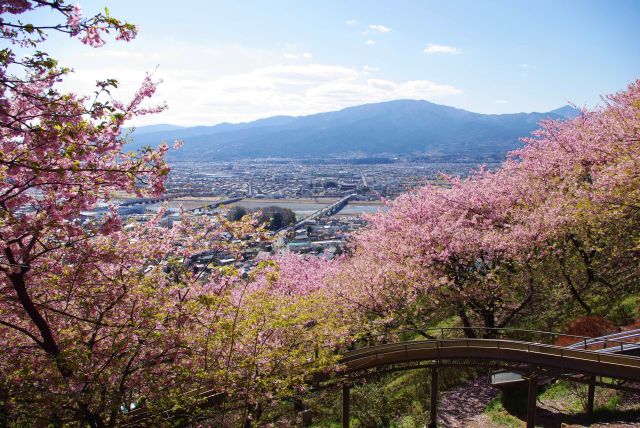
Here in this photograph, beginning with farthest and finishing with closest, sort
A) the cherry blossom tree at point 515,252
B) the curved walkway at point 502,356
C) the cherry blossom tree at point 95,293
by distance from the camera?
the cherry blossom tree at point 515,252 < the curved walkway at point 502,356 < the cherry blossom tree at point 95,293

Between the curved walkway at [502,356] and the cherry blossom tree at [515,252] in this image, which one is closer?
the curved walkway at [502,356]

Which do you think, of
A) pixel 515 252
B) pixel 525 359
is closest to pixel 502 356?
pixel 525 359

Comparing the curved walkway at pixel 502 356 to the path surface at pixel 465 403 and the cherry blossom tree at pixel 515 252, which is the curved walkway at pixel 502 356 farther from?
the path surface at pixel 465 403

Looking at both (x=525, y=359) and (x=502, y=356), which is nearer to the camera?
(x=525, y=359)

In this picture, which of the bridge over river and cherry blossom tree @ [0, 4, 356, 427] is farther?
the bridge over river

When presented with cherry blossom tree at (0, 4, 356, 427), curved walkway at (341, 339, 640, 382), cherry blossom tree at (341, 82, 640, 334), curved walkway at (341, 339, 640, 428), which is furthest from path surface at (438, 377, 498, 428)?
cherry blossom tree at (0, 4, 356, 427)

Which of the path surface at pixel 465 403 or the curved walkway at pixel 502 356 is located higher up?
the curved walkway at pixel 502 356

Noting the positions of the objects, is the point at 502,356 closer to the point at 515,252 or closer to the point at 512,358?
the point at 512,358

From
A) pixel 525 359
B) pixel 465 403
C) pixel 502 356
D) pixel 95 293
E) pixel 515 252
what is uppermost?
pixel 95 293

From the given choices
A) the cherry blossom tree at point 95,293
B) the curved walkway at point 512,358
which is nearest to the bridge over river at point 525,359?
the curved walkway at point 512,358

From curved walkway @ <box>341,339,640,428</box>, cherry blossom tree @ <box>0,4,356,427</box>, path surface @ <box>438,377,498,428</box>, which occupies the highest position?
cherry blossom tree @ <box>0,4,356,427</box>

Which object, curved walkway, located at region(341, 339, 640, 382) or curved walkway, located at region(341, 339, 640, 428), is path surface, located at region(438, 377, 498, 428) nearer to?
curved walkway, located at region(341, 339, 640, 428)

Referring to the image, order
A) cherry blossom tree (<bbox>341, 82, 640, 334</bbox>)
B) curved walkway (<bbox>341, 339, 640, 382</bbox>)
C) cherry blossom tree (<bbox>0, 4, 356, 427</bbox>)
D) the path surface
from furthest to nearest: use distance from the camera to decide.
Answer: cherry blossom tree (<bbox>341, 82, 640, 334</bbox>)
the path surface
curved walkway (<bbox>341, 339, 640, 382</bbox>)
cherry blossom tree (<bbox>0, 4, 356, 427</bbox>)

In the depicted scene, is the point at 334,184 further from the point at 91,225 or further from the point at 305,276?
the point at 91,225
